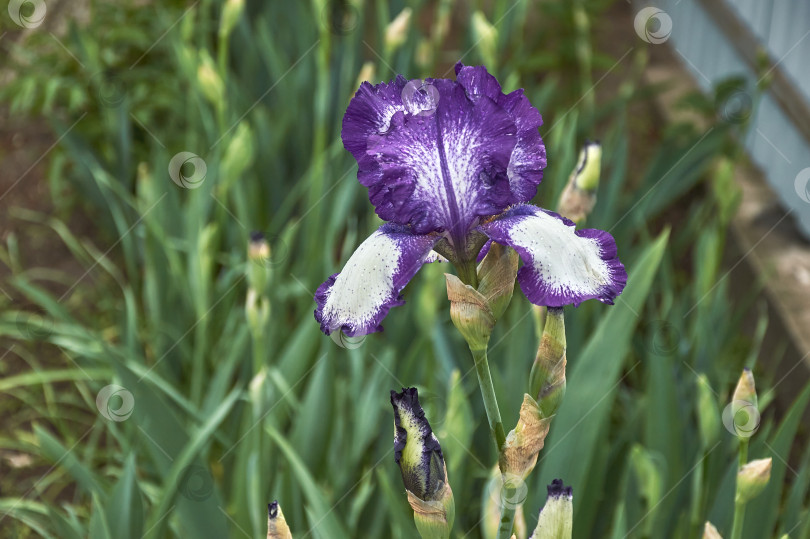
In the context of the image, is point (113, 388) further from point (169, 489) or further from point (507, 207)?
point (507, 207)

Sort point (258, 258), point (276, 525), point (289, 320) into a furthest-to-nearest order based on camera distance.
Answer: point (289, 320), point (258, 258), point (276, 525)

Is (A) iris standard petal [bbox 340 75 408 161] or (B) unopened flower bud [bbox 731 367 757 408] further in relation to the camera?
(B) unopened flower bud [bbox 731 367 757 408]

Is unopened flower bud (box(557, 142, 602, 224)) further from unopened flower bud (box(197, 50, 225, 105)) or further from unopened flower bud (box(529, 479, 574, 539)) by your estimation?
unopened flower bud (box(197, 50, 225, 105))

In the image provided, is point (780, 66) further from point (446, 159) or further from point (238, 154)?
point (446, 159)

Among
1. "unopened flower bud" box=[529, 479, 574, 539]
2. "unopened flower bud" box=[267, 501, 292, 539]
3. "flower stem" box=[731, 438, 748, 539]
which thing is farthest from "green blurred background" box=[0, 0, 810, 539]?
"unopened flower bud" box=[529, 479, 574, 539]

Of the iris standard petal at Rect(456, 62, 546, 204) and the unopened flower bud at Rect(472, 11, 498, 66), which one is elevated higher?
the unopened flower bud at Rect(472, 11, 498, 66)

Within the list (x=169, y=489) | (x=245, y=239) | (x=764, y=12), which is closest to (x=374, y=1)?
(x=764, y=12)

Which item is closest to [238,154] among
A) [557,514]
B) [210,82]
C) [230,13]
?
[210,82]
